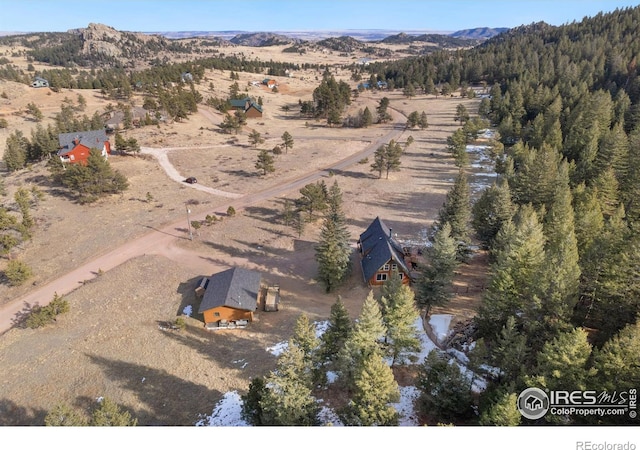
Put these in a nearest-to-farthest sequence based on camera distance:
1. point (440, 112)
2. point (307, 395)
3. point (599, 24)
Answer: point (307, 395) < point (440, 112) < point (599, 24)

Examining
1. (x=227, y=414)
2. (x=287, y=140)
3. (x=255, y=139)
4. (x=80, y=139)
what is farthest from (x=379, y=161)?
(x=80, y=139)

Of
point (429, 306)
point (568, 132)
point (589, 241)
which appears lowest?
A: point (429, 306)

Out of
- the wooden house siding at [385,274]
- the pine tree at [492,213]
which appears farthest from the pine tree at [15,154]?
the pine tree at [492,213]

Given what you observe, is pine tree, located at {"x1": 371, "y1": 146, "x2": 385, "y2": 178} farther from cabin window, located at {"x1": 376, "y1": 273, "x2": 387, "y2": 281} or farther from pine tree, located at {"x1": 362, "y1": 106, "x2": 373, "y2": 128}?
pine tree, located at {"x1": 362, "y1": 106, "x2": 373, "y2": 128}

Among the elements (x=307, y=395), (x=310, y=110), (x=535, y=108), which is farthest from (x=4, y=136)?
(x=535, y=108)

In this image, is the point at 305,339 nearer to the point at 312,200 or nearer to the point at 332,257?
the point at 332,257

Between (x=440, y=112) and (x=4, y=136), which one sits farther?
(x=440, y=112)

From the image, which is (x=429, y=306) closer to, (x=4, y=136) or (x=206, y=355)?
(x=206, y=355)

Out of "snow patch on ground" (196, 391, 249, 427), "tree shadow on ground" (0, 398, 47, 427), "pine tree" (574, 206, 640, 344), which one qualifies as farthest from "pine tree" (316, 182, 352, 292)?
"tree shadow on ground" (0, 398, 47, 427)
